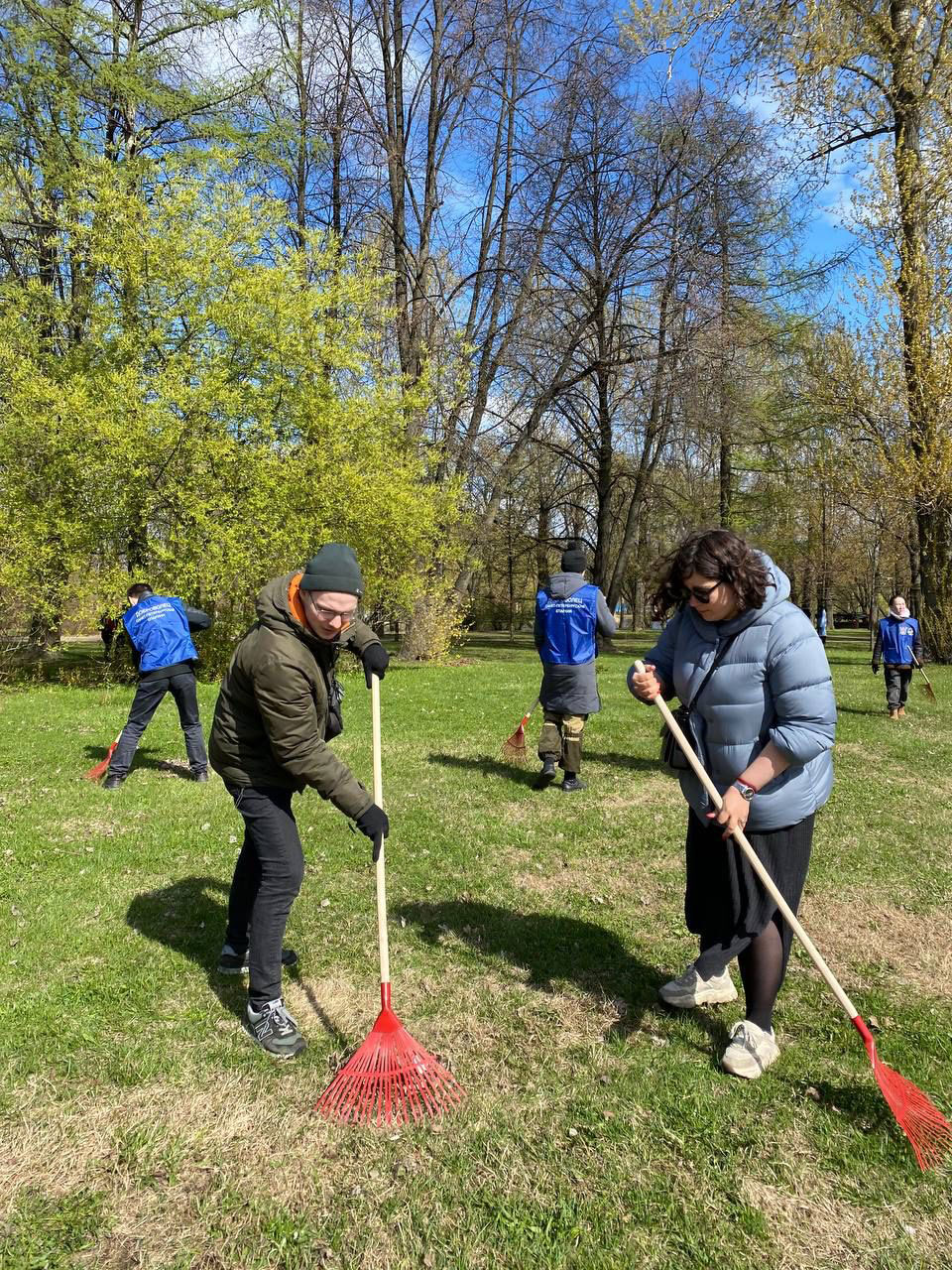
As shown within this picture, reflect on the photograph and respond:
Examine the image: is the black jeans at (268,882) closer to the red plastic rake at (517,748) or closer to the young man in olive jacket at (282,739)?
the young man in olive jacket at (282,739)

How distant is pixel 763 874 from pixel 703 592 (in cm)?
110

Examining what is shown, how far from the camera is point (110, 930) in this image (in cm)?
459

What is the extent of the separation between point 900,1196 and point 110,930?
4.06 m

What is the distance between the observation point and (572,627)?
7414 millimetres

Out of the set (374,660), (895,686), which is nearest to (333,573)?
(374,660)

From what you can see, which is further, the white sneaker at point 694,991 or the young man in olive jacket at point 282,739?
the white sneaker at point 694,991

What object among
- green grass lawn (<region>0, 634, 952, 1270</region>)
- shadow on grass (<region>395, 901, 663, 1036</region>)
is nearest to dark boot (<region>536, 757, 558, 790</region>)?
green grass lawn (<region>0, 634, 952, 1270</region>)

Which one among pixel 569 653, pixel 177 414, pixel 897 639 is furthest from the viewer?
pixel 177 414

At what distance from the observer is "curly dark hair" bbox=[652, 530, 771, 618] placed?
3031 millimetres

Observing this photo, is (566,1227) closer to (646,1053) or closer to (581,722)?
(646,1053)

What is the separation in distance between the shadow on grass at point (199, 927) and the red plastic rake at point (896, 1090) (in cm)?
199

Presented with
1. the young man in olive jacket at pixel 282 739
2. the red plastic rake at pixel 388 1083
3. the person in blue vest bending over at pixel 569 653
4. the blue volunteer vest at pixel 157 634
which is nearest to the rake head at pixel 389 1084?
the red plastic rake at pixel 388 1083

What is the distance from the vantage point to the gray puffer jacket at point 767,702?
300 cm

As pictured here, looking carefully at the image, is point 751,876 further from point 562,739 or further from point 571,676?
point 562,739
